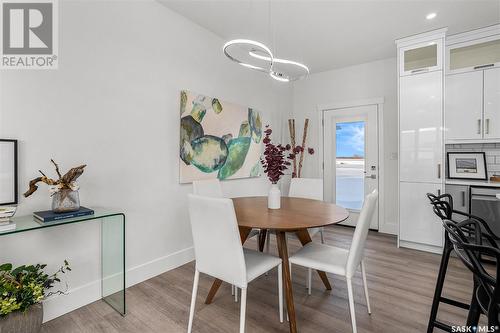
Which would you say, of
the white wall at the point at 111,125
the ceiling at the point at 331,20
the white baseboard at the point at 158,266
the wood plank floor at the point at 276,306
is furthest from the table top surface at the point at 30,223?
the ceiling at the point at 331,20

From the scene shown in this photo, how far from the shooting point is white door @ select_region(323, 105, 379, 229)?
4.28 m

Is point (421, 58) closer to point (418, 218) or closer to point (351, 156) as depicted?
point (351, 156)

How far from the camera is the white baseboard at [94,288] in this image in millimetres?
1887

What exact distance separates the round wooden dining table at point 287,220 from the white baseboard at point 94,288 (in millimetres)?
799

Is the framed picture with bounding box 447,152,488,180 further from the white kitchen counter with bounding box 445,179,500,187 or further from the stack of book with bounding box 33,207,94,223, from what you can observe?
the stack of book with bounding box 33,207,94,223

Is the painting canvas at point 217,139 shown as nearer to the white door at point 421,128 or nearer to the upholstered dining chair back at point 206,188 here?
the upholstered dining chair back at point 206,188

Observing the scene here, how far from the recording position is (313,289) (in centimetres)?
234

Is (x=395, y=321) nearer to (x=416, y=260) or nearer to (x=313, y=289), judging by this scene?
(x=313, y=289)

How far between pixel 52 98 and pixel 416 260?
403cm

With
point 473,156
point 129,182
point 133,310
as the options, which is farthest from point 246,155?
point 473,156

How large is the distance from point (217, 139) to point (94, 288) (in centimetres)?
202

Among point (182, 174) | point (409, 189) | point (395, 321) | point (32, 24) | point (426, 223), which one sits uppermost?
point (32, 24)

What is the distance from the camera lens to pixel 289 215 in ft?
6.33

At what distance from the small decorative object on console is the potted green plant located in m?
0.42
